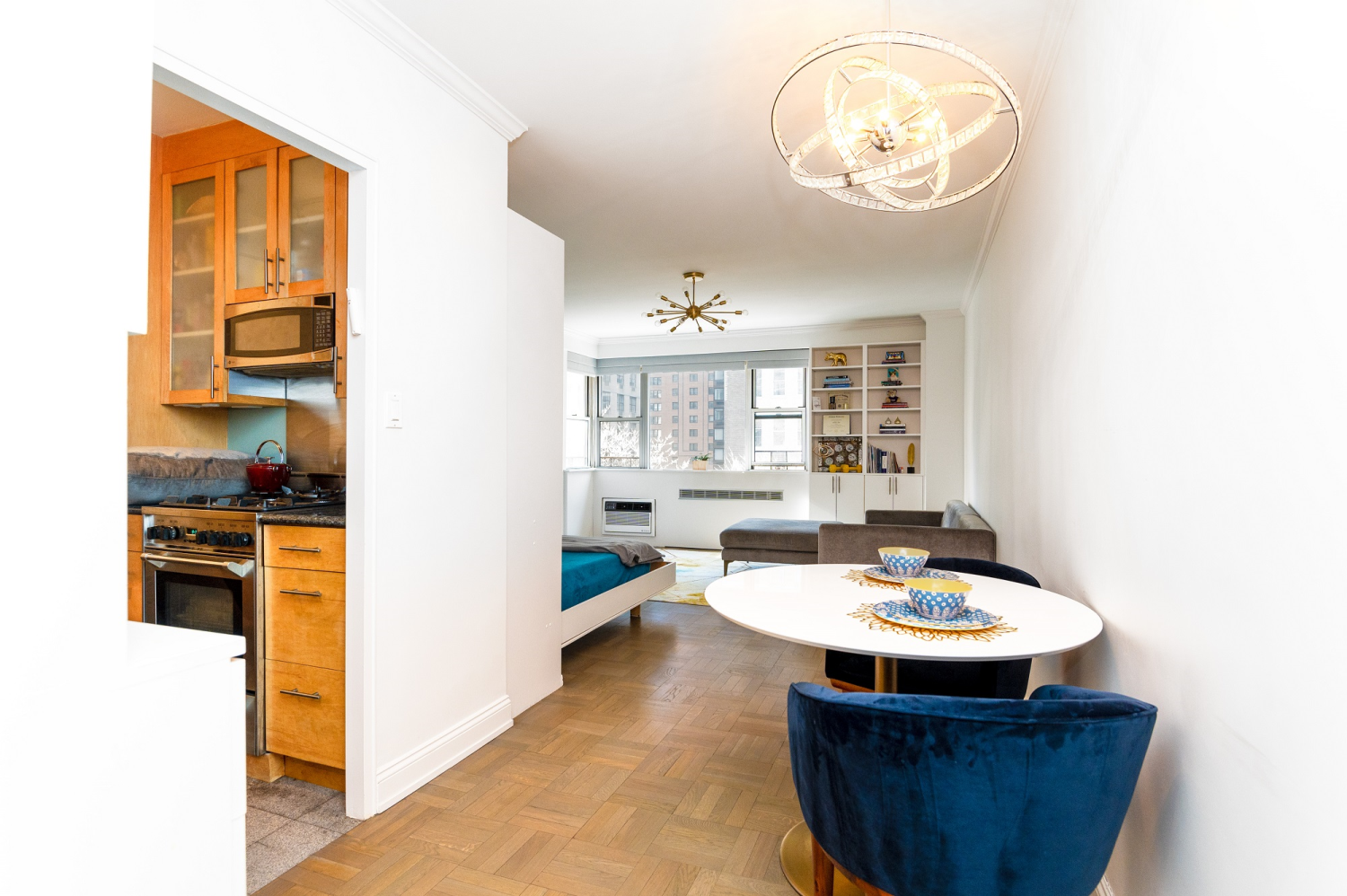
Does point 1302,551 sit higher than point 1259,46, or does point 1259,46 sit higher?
point 1259,46

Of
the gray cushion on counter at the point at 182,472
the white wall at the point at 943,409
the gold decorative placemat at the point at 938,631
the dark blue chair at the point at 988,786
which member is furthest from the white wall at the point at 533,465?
the white wall at the point at 943,409

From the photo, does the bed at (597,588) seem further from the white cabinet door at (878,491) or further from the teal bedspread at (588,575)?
the white cabinet door at (878,491)

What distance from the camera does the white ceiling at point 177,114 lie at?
2644 mm

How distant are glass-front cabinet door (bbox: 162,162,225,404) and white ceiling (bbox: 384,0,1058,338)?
1320 millimetres

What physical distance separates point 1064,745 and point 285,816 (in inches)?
89.1

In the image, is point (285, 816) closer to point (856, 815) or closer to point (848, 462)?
point (856, 815)

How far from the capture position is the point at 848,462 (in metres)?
7.48

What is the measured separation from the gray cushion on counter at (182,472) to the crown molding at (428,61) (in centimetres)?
195

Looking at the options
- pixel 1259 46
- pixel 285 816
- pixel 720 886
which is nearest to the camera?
pixel 1259 46

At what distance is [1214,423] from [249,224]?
3.24 meters

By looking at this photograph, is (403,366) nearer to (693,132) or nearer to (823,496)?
(693,132)

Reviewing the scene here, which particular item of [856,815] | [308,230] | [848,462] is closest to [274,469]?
[308,230]

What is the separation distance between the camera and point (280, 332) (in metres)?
2.66

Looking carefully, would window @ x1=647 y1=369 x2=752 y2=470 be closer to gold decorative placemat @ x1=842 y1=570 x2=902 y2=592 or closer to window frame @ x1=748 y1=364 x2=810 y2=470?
window frame @ x1=748 y1=364 x2=810 y2=470
